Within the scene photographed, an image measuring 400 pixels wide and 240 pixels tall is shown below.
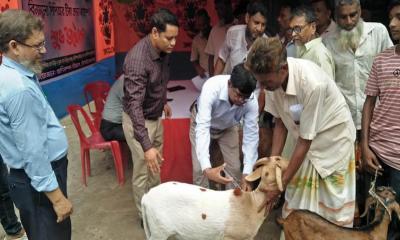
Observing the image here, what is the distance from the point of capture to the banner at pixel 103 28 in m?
9.59

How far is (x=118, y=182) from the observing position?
15.5ft

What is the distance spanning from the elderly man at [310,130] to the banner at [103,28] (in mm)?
7767

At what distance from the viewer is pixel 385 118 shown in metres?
2.52

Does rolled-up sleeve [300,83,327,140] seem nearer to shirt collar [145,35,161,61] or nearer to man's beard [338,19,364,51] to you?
man's beard [338,19,364,51]

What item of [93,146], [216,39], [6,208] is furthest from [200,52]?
[6,208]

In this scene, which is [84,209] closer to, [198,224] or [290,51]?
[198,224]

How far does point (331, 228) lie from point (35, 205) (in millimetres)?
1712

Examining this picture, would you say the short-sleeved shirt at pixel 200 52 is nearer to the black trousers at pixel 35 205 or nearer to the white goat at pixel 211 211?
the white goat at pixel 211 211

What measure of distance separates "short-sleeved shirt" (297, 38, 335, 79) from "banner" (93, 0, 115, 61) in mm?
7164

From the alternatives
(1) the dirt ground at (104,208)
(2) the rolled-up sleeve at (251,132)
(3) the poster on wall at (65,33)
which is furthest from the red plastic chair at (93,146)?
(3) the poster on wall at (65,33)

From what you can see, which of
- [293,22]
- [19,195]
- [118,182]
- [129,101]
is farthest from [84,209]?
[293,22]

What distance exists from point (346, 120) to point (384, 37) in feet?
3.81

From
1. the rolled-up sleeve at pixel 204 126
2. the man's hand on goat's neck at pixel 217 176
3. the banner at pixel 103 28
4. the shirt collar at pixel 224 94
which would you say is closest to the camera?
the man's hand on goat's neck at pixel 217 176

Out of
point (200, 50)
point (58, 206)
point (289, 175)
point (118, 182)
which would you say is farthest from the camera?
point (200, 50)
